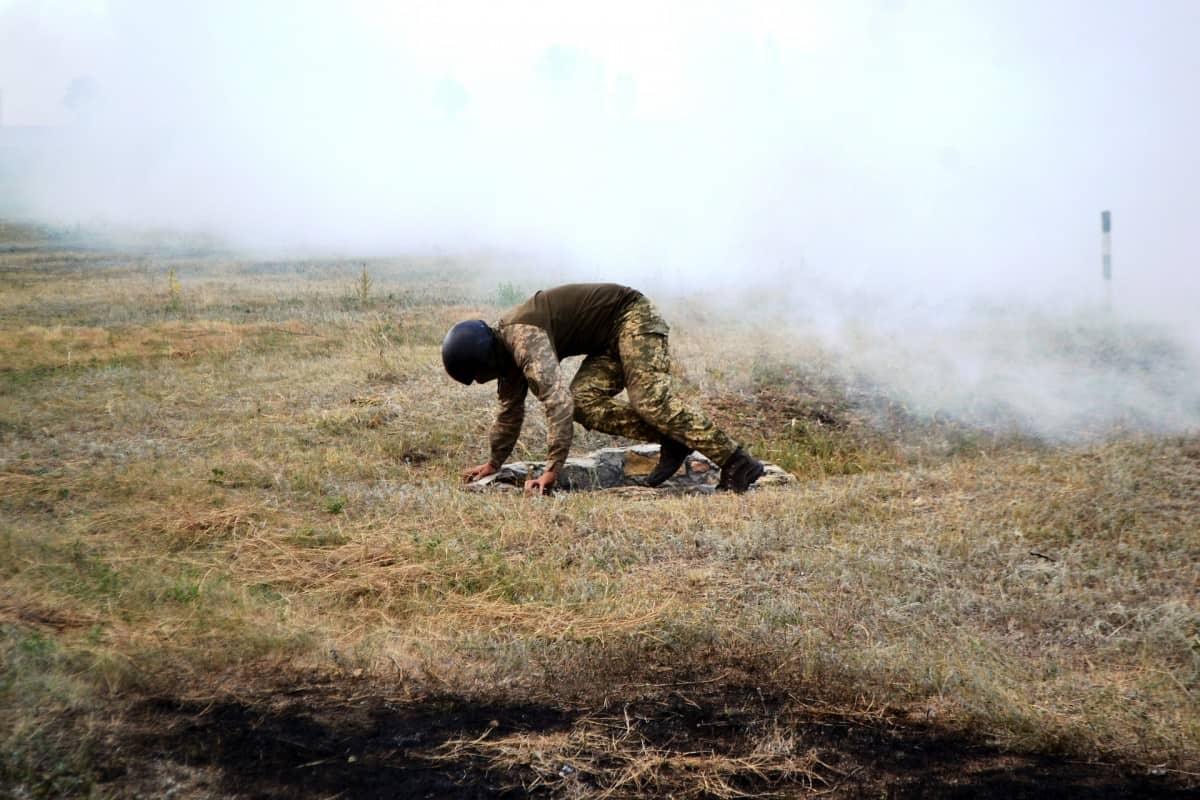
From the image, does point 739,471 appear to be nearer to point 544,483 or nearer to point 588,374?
point 588,374

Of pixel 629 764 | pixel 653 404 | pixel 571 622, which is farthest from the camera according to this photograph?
pixel 653 404

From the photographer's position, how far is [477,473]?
23.8ft

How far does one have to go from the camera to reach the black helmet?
6559 mm

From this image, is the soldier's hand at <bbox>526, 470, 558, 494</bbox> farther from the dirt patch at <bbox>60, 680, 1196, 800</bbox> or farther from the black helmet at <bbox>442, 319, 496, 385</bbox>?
the dirt patch at <bbox>60, 680, 1196, 800</bbox>

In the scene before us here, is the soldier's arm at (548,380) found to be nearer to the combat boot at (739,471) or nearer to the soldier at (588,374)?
the soldier at (588,374)

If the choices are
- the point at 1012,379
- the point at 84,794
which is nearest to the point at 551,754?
the point at 84,794

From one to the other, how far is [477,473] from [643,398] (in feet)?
4.15

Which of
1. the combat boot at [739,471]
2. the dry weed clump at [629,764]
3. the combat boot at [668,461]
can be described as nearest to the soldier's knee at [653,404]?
the combat boot at [668,461]

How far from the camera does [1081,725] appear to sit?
3.61m

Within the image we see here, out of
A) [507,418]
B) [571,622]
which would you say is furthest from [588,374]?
[571,622]

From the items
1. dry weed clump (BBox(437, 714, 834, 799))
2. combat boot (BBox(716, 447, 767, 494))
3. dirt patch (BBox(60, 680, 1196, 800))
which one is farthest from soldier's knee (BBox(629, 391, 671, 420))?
dry weed clump (BBox(437, 714, 834, 799))

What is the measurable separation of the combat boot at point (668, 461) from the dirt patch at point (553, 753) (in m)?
3.62

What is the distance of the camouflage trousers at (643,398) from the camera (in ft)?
23.4

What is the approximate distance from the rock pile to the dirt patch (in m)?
3.54
